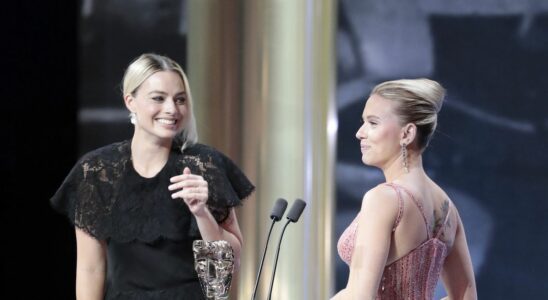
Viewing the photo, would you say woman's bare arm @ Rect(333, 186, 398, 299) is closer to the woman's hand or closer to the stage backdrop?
the woman's hand

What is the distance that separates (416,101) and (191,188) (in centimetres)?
67

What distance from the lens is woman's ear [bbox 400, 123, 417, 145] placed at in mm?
2936

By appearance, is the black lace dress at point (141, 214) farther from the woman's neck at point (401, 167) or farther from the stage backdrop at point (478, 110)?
the stage backdrop at point (478, 110)

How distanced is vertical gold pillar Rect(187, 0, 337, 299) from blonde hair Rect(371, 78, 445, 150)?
2137 millimetres

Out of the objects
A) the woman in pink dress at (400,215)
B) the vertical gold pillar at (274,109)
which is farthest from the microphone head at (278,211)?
the vertical gold pillar at (274,109)

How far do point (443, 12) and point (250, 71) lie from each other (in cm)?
103

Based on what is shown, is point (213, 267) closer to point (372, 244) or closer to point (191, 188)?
point (191, 188)

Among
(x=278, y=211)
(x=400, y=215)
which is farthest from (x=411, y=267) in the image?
(x=278, y=211)

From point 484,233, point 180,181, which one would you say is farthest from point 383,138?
point 484,233

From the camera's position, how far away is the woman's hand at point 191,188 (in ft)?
9.88

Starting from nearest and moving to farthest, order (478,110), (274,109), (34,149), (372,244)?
1. (372,244)
2. (34,149)
3. (274,109)
4. (478,110)

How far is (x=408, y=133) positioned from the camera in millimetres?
2941

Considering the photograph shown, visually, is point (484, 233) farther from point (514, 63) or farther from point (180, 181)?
point (180, 181)

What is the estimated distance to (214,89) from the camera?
16.8ft
